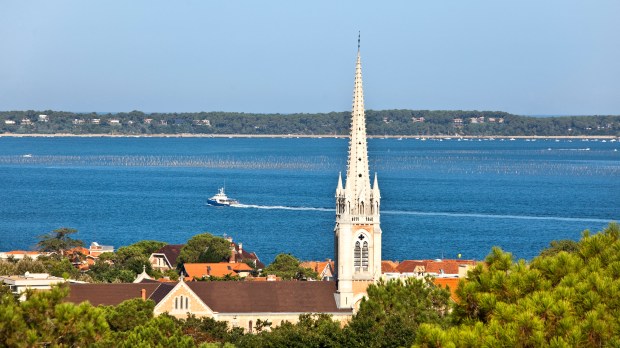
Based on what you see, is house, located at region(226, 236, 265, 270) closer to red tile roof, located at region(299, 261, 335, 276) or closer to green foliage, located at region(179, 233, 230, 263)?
green foliage, located at region(179, 233, 230, 263)

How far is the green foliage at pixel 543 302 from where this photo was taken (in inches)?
933

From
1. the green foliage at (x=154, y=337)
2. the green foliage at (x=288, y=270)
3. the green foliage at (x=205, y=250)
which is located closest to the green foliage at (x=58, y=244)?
the green foliage at (x=205, y=250)

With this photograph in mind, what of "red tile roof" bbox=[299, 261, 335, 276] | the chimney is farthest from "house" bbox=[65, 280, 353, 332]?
the chimney

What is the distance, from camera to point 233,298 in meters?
53.7

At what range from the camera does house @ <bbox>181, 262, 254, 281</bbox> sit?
7238cm

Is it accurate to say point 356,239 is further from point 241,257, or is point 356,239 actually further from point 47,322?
point 241,257

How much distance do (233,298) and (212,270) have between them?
20.1 meters

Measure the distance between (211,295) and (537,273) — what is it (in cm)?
2866

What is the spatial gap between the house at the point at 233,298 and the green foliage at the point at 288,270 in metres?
15.9

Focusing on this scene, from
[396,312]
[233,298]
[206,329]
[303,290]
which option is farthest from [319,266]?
[396,312]

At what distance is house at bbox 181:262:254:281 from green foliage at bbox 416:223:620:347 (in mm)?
45093

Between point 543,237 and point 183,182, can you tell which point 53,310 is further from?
point 183,182

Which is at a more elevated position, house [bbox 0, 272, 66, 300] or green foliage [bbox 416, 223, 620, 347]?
green foliage [bbox 416, 223, 620, 347]

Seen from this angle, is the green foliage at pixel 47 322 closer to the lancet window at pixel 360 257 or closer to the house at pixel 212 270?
the lancet window at pixel 360 257
